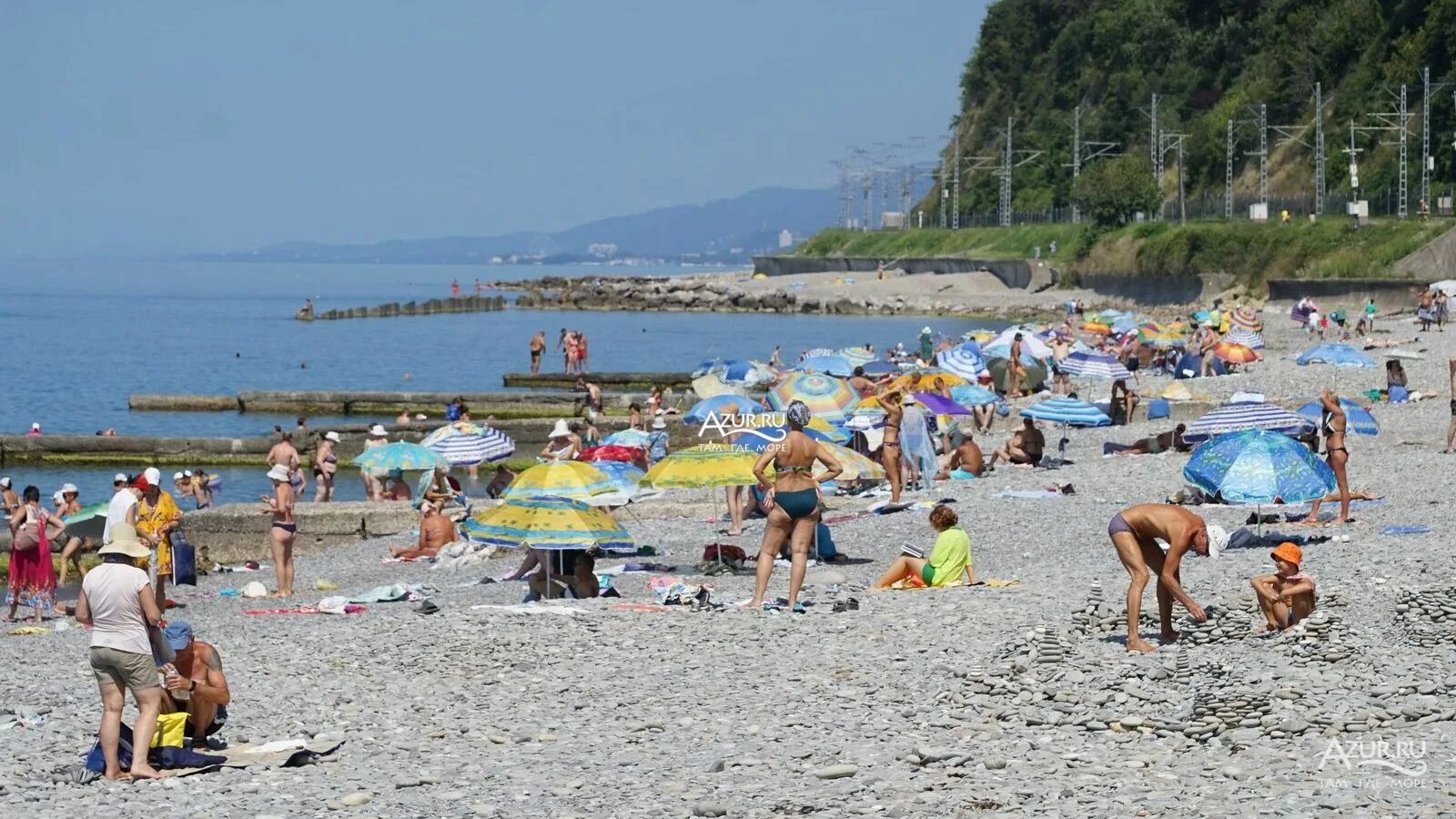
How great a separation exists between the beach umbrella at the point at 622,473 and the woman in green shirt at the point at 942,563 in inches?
224

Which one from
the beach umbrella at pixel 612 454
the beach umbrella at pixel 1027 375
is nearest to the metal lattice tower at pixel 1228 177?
the beach umbrella at pixel 1027 375

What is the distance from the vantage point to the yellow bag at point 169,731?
10008 millimetres

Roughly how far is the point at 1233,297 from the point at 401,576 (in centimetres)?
5661

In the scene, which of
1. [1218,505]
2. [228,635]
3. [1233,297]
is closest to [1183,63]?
[1233,297]

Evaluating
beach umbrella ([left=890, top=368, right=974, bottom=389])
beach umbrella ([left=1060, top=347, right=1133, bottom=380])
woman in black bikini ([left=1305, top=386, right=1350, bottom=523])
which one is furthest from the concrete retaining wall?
woman in black bikini ([left=1305, top=386, right=1350, bottom=523])

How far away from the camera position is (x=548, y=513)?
15.5 m

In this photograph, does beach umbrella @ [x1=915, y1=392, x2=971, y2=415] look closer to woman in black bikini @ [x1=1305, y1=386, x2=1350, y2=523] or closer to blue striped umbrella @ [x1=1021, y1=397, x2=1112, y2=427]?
blue striped umbrella @ [x1=1021, y1=397, x2=1112, y2=427]

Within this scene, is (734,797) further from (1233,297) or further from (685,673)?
(1233,297)

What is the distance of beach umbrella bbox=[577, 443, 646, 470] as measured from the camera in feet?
77.9

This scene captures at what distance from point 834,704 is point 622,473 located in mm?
10514

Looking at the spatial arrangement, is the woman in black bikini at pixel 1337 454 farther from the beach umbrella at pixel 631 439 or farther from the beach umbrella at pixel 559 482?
the beach umbrella at pixel 631 439

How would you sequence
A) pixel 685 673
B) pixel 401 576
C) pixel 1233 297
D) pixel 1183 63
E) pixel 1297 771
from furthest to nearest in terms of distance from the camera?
pixel 1183 63 < pixel 1233 297 < pixel 401 576 < pixel 685 673 < pixel 1297 771

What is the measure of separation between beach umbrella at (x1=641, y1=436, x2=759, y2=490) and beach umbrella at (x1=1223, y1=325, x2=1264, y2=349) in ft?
78.0

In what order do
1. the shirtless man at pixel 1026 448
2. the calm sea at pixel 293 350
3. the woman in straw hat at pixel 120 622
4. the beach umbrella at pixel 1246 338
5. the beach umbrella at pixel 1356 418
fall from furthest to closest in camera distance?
the calm sea at pixel 293 350 < the beach umbrella at pixel 1246 338 < the shirtless man at pixel 1026 448 < the beach umbrella at pixel 1356 418 < the woman in straw hat at pixel 120 622
